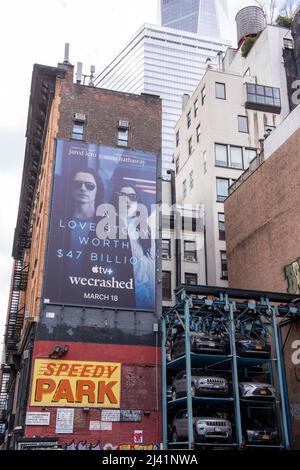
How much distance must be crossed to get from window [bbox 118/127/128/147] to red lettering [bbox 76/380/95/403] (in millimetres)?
14564

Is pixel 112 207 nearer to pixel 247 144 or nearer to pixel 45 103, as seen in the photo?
pixel 45 103

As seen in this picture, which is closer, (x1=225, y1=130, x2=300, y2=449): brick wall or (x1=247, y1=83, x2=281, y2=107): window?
(x1=225, y1=130, x2=300, y2=449): brick wall

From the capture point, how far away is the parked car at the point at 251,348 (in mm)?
25766

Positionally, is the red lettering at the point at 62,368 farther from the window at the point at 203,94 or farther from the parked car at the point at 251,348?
the window at the point at 203,94

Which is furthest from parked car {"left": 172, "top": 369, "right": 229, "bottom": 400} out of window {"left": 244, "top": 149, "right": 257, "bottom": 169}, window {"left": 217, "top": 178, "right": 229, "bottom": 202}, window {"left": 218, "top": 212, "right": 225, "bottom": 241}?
window {"left": 244, "top": 149, "right": 257, "bottom": 169}

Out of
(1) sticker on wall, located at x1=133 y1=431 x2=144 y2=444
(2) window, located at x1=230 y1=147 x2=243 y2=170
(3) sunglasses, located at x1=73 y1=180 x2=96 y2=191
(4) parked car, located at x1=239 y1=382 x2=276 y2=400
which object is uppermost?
(2) window, located at x1=230 y1=147 x2=243 y2=170

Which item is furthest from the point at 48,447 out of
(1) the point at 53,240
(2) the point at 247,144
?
(2) the point at 247,144

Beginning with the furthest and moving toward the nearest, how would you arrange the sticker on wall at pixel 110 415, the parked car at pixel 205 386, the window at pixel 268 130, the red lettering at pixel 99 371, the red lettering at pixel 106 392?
1. the window at pixel 268 130
2. the red lettering at pixel 99 371
3. the red lettering at pixel 106 392
4. the sticker on wall at pixel 110 415
5. the parked car at pixel 205 386

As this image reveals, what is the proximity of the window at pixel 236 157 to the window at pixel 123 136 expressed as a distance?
1685cm

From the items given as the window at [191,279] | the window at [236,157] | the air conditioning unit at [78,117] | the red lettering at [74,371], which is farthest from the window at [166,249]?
the red lettering at [74,371]

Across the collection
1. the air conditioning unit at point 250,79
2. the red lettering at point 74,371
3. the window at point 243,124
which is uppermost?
the air conditioning unit at point 250,79

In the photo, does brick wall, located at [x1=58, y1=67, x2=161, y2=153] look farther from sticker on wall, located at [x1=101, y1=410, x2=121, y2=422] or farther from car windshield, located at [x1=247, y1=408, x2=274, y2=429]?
car windshield, located at [x1=247, y1=408, x2=274, y2=429]

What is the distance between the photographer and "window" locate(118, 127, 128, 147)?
32.7 m
